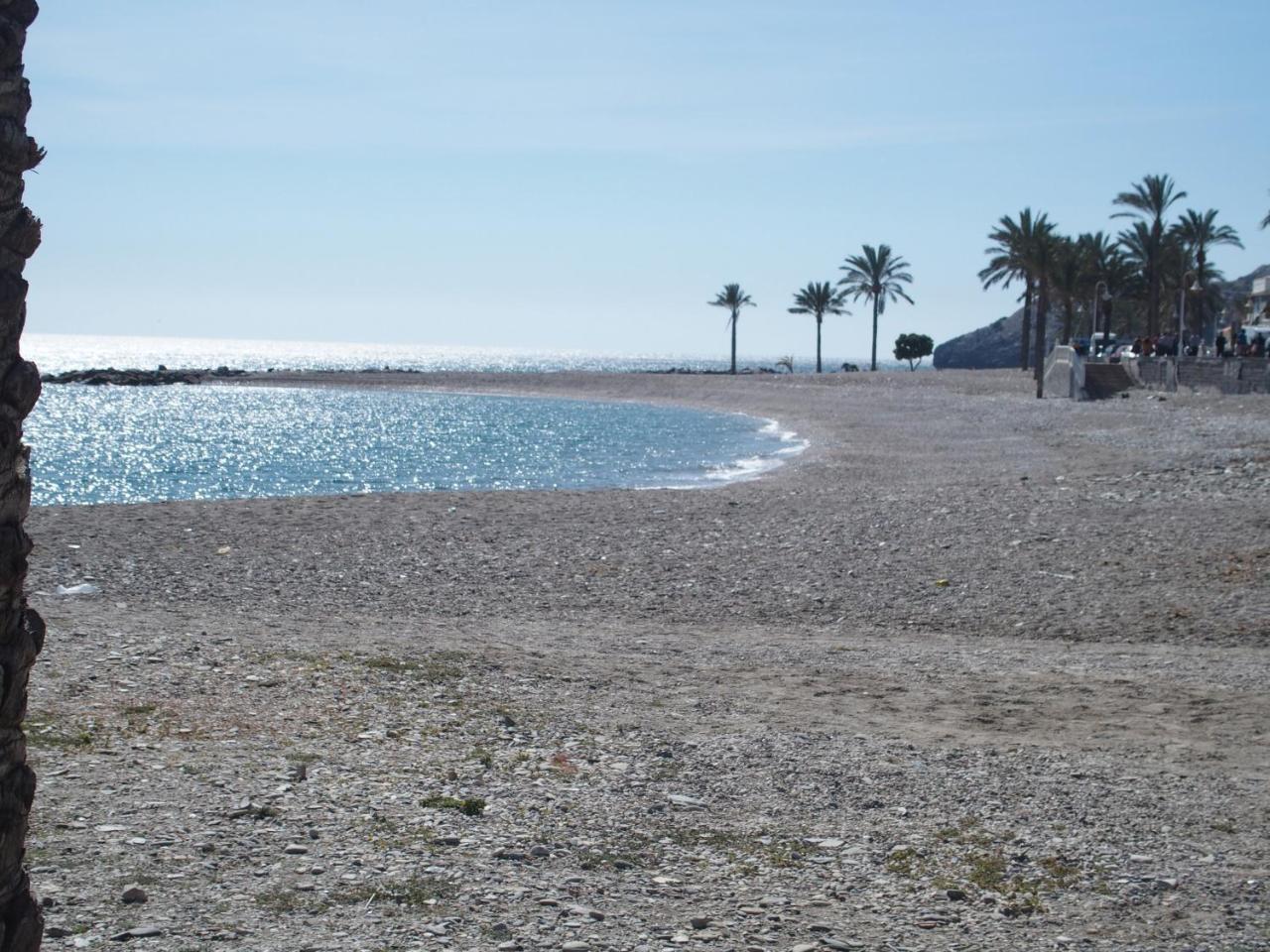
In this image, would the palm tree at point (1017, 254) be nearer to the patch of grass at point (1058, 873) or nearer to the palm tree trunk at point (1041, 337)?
the palm tree trunk at point (1041, 337)

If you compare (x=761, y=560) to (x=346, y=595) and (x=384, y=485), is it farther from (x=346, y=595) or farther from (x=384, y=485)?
(x=384, y=485)

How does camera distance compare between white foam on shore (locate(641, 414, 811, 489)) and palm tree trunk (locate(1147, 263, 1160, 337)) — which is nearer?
white foam on shore (locate(641, 414, 811, 489))

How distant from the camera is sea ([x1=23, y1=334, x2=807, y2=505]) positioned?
39438 millimetres

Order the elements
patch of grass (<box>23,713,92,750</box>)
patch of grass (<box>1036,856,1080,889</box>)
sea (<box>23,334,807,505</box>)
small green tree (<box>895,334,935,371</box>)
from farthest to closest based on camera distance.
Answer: small green tree (<box>895,334,935,371</box>)
sea (<box>23,334,807,505</box>)
patch of grass (<box>23,713,92,750</box>)
patch of grass (<box>1036,856,1080,889</box>)

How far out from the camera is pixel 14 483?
11.8ft

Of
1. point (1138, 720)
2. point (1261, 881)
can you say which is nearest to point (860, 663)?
point (1138, 720)

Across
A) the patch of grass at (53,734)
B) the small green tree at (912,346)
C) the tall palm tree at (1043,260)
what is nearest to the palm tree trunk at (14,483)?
the patch of grass at (53,734)

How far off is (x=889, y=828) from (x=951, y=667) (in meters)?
4.64

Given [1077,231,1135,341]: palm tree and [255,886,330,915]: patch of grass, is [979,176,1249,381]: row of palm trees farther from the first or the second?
[255,886,330,915]: patch of grass

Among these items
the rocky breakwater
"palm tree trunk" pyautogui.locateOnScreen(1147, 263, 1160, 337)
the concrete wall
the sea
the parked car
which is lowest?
the sea

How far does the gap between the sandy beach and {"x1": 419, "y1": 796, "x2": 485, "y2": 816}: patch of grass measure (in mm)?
31

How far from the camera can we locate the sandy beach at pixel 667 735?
5938 millimetres

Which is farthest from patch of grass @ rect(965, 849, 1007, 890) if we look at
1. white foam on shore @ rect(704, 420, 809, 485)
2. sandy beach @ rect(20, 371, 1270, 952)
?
white foam on shore @ rect(704, 420, 809, 485)

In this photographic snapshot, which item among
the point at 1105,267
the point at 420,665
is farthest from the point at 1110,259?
the point at 420,665
